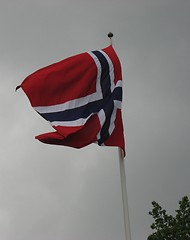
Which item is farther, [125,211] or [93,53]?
[93,53]

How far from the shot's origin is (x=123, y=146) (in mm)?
14016

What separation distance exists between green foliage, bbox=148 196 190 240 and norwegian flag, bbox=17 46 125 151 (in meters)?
24.6

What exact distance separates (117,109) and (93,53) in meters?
2.18

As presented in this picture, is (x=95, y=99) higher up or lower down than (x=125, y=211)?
higher up

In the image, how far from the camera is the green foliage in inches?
1474

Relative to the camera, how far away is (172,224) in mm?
38156

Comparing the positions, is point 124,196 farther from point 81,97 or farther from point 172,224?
point 172,224

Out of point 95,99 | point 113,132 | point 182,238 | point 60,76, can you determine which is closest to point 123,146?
point 113,132

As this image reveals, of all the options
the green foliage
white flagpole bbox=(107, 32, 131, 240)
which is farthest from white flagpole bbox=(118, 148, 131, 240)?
the green foliage

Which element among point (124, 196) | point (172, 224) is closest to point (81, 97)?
point (124, 196)

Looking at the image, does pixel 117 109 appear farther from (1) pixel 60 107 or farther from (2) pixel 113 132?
(1) pixel 60 107

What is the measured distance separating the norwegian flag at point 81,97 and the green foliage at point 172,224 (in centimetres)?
2462

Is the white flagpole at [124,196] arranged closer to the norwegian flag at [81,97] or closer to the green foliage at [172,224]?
the norwegian flag at [81,97]

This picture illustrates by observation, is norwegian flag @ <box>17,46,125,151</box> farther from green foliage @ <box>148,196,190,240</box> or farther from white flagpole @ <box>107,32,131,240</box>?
green foliage @ <box>148,196,190,240</box>
